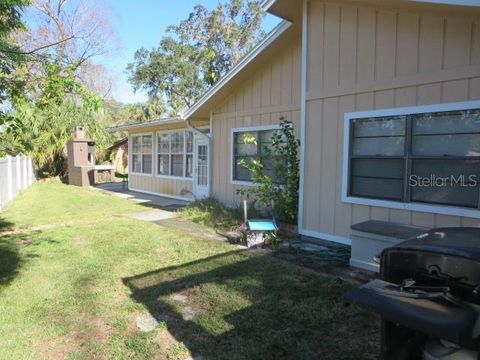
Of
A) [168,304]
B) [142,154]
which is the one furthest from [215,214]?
[142,154]

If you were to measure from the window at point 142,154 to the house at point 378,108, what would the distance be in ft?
25.6

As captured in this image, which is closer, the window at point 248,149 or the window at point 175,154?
the window at point 248,149

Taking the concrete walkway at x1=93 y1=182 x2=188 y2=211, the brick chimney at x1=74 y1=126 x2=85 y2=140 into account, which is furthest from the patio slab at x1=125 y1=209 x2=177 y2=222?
the brick chimney at x1=74 y1=126 x2=85 y2=140

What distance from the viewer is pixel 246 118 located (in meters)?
9.18

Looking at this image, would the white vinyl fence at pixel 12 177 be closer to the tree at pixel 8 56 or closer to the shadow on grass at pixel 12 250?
the shadow on grass at pixel 12 250

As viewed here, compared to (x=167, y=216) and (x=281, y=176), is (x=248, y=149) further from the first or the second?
(x=167, y=216)

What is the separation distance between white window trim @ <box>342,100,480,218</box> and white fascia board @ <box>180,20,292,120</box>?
2475 mm

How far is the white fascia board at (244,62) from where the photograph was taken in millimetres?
7602

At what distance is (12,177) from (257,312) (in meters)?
13.1

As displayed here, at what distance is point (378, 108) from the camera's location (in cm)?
592

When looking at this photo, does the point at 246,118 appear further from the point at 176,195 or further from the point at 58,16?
the point at 58,16

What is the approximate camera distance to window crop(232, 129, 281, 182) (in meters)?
8.48

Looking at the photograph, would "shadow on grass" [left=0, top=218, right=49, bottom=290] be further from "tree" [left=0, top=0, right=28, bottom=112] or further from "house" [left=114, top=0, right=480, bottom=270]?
"house" [left=114, top=0, right=480, bottom=270]
